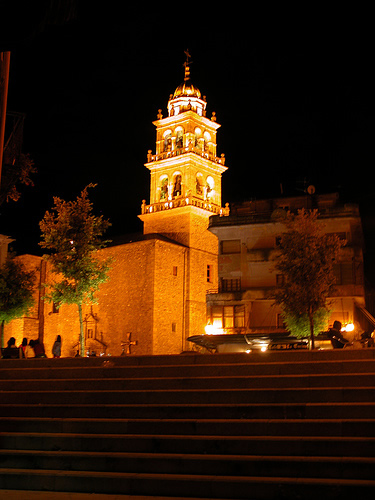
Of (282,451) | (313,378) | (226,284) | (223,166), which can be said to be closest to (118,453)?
A: (282,451)

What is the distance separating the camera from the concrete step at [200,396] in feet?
30.5

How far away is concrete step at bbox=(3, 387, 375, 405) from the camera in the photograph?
9.28 metres

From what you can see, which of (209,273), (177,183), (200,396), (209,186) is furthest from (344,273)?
(200,396)

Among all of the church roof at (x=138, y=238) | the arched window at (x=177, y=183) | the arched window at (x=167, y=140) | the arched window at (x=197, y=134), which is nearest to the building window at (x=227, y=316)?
the church roof at (x=138, y=238)

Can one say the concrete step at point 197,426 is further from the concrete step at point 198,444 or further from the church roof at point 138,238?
the church roof at point 138,238

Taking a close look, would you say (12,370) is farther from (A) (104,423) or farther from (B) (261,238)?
(B) (261,238)

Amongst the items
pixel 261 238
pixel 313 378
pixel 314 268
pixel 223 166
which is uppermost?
pixel 223 166

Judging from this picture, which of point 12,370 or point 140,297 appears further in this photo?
point 140,297

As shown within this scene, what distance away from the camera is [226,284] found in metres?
37.0

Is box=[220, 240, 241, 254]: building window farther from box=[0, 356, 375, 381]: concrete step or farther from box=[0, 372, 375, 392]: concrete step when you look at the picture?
box=[0, 372, 375, 392]: concrete step

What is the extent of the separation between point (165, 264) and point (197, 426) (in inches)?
1332

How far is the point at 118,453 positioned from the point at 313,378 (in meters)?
3.43

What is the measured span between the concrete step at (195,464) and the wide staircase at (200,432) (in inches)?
0.5

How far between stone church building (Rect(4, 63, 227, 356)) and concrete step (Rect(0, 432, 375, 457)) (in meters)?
28.4
